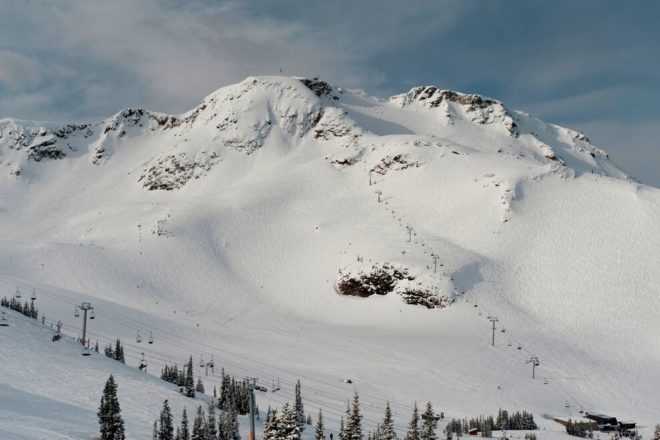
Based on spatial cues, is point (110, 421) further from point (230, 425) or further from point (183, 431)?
point (230, 425)

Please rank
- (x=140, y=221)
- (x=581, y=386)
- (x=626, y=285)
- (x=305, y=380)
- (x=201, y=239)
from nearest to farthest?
(x=305, y=380) < (x=581, y=386) < (x=626, y=285) < (x=201, y=239) < (x=140, y=221)

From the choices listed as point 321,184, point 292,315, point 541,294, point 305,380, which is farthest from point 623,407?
point 321,184

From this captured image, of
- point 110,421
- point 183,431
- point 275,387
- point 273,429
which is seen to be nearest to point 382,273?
point 275,387

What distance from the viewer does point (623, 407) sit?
68.2 m

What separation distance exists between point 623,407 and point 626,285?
33.2 metres

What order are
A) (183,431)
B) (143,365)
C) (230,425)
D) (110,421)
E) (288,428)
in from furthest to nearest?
(143,365) → (230,425) → (183,431) → (110,421) → (288,428)

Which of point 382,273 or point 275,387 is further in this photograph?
point 382,273

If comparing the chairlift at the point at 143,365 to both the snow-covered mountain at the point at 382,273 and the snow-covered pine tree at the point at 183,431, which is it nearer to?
the snow-covered mountain at the point at 382,273

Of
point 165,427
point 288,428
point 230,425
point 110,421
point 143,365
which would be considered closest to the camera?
point 288,428

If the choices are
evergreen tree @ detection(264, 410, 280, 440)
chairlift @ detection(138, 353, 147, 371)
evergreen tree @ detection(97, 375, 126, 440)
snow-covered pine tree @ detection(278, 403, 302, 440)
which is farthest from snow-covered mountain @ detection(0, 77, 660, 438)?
evergreen tree @ detection(97, 375, 126, 440)

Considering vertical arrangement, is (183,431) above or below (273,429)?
below

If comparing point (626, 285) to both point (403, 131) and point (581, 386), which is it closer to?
point (581, 386)

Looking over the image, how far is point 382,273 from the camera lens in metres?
102

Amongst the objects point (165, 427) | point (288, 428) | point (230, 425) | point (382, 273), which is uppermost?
point (382, 273)
